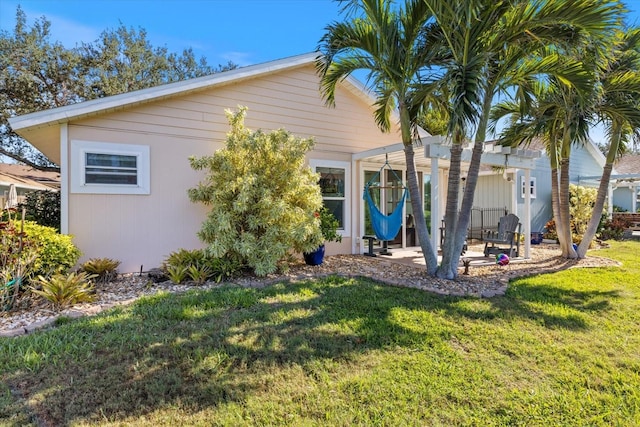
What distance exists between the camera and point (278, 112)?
756 cm

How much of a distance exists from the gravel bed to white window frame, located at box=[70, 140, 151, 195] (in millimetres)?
1525

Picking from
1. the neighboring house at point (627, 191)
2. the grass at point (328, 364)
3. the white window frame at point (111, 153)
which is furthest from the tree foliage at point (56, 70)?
the neighboring house at point (627, 191)

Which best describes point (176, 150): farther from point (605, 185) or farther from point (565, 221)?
point (605, 185)

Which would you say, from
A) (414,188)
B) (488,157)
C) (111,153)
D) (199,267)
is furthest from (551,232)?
(111,153)

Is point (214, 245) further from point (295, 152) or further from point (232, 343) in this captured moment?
point (232, 343)

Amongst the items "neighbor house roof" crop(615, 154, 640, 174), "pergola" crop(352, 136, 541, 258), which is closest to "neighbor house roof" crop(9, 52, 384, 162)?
"pergola" crop(352, 136, 541, 258)

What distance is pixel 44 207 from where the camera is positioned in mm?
8367

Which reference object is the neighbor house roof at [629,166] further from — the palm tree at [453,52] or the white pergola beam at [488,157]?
the palm tree at [453,52]

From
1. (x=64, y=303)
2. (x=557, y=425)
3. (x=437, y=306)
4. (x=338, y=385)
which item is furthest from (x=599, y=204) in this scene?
(x=64, y=303)

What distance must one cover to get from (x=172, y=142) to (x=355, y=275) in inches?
166

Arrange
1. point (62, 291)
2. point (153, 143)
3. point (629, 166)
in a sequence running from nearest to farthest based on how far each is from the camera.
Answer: point (62, 291) < point (153, 143) < point (629, 166)

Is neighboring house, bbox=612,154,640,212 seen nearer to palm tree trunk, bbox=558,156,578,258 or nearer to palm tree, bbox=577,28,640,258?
palm tree trunk, bbox=558,156,578,258

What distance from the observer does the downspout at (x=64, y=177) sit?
18.3 ft

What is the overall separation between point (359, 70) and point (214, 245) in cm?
386
